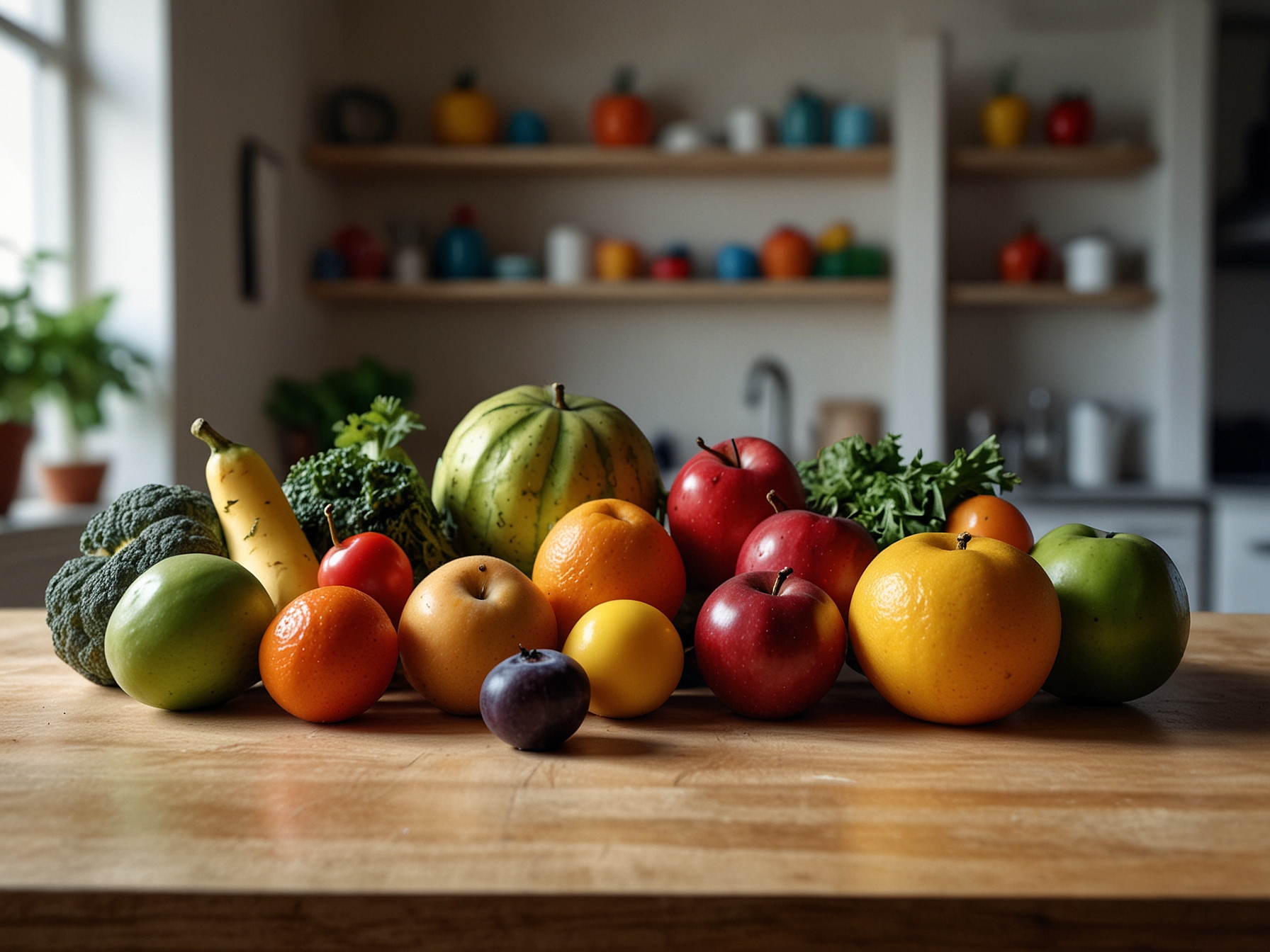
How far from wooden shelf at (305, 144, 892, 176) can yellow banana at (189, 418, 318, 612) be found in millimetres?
2895

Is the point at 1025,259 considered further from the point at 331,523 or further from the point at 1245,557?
the point at 331,523

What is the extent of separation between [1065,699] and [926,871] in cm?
38

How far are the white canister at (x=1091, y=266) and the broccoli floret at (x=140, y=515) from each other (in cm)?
327

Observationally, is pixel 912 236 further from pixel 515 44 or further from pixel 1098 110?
pixel 515 44

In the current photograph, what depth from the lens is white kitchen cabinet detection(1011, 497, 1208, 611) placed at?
317cm

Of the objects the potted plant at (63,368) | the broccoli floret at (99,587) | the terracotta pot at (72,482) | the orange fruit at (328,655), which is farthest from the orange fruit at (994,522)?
the terracotta pot at (72,482)

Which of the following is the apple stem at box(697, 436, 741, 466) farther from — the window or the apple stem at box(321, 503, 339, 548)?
the window

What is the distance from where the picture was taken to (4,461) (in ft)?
7.32

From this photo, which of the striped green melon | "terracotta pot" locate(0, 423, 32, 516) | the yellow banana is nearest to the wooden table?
the yellow banana

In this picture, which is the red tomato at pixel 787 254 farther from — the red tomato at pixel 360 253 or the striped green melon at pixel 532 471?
the striped green melon at pixel 532 471

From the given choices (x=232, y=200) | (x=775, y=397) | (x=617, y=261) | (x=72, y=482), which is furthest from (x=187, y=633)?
(x=775, y=397)

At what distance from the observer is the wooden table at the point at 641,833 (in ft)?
1.52

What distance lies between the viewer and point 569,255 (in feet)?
12.0

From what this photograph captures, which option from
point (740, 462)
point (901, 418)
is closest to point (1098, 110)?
point (901, 418)
